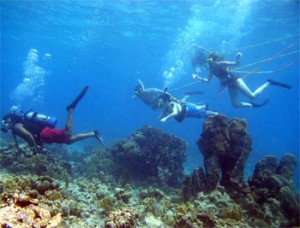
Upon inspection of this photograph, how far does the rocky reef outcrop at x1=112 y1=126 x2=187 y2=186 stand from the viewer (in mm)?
11282

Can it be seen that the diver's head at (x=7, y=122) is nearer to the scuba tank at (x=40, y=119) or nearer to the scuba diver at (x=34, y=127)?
the scuba diver at (x=34, y=127)

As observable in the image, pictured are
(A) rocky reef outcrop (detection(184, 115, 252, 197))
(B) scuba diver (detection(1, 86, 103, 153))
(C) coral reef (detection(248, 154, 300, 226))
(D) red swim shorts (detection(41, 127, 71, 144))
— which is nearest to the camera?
(C) coral reef (detection(248, 154, 300, 226))

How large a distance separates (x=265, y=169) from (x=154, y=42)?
35.8 m

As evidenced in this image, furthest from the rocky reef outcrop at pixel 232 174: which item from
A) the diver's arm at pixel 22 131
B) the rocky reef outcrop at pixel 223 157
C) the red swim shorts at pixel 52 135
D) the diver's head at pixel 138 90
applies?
the diver's arm at pixel 22 131

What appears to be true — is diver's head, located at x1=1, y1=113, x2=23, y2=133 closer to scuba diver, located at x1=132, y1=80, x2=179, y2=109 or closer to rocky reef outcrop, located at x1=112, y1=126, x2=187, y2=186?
rocky reef outcrop, located at x1=112, y1=126, x2=187, y2=186

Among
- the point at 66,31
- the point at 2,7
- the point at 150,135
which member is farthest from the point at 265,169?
the point at 66,31

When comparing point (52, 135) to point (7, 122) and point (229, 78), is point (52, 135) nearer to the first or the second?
point (7, 122)

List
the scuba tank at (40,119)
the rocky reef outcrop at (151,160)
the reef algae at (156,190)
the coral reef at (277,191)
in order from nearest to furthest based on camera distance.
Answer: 1. the reef algae at (156,190)
2. the coral reef at (277,191)
3. the scuba tank at (40,119)
4. the rocky reef outcrop at (151,160)

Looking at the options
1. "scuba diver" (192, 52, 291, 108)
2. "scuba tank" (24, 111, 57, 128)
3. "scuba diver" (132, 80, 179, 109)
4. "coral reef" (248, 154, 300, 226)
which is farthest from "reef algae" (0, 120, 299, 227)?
"scuba diver" (192, 52, 291, 108)

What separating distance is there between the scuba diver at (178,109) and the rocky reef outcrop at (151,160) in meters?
1.40

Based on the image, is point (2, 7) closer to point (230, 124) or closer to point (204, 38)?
point (204, 38)

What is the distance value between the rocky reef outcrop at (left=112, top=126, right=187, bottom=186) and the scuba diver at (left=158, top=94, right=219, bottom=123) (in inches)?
55.2

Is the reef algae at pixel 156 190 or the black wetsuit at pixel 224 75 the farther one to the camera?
the black wetsuit at pixel 224 75

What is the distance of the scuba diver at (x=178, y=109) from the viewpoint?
11.8m
